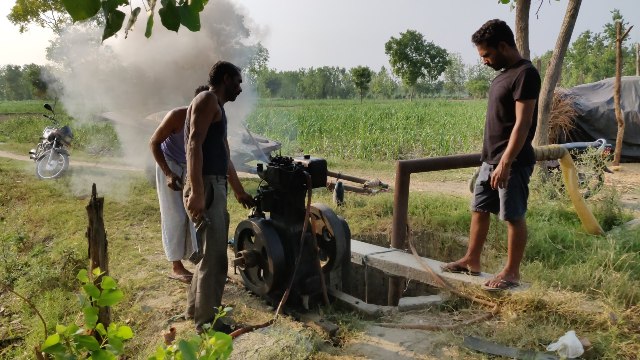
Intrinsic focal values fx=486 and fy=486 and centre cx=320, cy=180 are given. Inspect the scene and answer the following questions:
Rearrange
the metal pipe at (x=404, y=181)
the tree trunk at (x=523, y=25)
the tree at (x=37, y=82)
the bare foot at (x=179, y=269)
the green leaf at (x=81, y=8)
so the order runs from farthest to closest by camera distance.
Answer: the tree at (x=37, y=82) < the tree trunk at (x=523, y=25) < the bare foot at (x=179, y=269) < the metal pipe at (x=404, y=181) < the green leaf at (x=81, y=8)

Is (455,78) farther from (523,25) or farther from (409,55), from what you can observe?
(523,25)

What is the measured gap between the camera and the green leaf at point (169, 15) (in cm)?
135

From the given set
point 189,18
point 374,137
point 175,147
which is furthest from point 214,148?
point 374,137

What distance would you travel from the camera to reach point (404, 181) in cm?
448

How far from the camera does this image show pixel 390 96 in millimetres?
71625

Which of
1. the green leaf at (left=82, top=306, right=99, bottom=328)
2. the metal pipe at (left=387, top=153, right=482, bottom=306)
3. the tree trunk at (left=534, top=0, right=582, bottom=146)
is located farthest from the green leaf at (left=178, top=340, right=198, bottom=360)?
the tree trunk at (left=534, top=0, right=582, bottom=146)

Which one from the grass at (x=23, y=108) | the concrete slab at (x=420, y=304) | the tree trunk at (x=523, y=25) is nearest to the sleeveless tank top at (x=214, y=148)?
the concrete slab at (x=420, y=304)

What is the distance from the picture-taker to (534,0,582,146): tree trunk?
712cm

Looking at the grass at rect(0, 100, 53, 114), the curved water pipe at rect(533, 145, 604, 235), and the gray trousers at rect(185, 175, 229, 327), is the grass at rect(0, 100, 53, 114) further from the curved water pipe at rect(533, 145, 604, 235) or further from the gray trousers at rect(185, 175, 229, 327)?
the curved water pipe at rect(533, 145, 604, 235)

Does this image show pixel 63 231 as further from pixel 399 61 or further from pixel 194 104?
pixel 399 61

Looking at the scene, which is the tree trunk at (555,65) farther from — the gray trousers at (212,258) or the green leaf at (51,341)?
the green leaf at (51,341)

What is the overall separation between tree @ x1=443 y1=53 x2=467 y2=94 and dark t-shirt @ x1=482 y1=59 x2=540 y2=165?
261 feet

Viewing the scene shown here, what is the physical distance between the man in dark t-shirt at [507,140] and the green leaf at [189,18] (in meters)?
2.41

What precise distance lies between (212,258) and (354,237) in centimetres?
274
